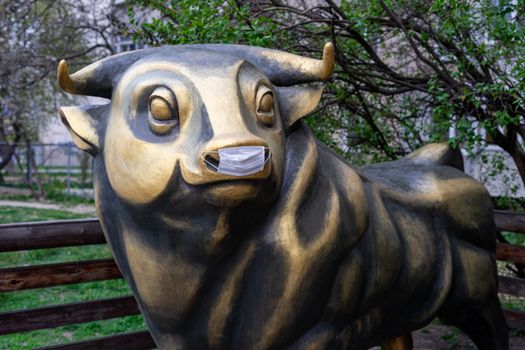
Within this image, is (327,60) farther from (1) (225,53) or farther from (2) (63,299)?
(2) (63,299)

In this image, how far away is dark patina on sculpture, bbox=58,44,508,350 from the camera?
1.68 metres

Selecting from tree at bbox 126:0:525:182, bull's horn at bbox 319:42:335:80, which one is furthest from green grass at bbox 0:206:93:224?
bull's horn at bbox 319:42:335:80

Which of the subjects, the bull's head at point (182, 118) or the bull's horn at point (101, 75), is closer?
Result: the bull's head at point (182, 118)

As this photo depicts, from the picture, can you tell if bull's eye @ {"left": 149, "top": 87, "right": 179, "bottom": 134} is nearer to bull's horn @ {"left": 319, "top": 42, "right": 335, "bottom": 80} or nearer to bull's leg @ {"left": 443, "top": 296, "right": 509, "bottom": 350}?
bull's horn @ {"left": 319, "top": 42, "right": 335, "bottom": 80}

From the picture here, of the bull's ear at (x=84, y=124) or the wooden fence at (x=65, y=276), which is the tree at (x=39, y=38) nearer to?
the wooden fence at (x=65, y=276)

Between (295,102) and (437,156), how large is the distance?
1149 mm

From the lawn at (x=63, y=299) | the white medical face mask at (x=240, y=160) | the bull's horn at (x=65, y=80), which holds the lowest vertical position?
the lawn at (x=63, y=299)

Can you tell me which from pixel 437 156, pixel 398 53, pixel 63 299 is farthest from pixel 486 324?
pixel 63 299

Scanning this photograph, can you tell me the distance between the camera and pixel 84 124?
1968mm

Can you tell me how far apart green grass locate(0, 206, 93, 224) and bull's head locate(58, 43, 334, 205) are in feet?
29.0

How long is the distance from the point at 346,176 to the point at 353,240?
21 centimetres

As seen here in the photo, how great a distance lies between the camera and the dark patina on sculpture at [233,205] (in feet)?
5.52

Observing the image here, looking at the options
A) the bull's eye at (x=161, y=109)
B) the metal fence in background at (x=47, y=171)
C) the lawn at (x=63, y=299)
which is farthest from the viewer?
the metal fence in background at (x=47, y=171)

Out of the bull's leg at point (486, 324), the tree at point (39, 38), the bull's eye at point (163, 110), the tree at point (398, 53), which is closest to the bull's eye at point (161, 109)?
the bull's eye at point (163, 110)
